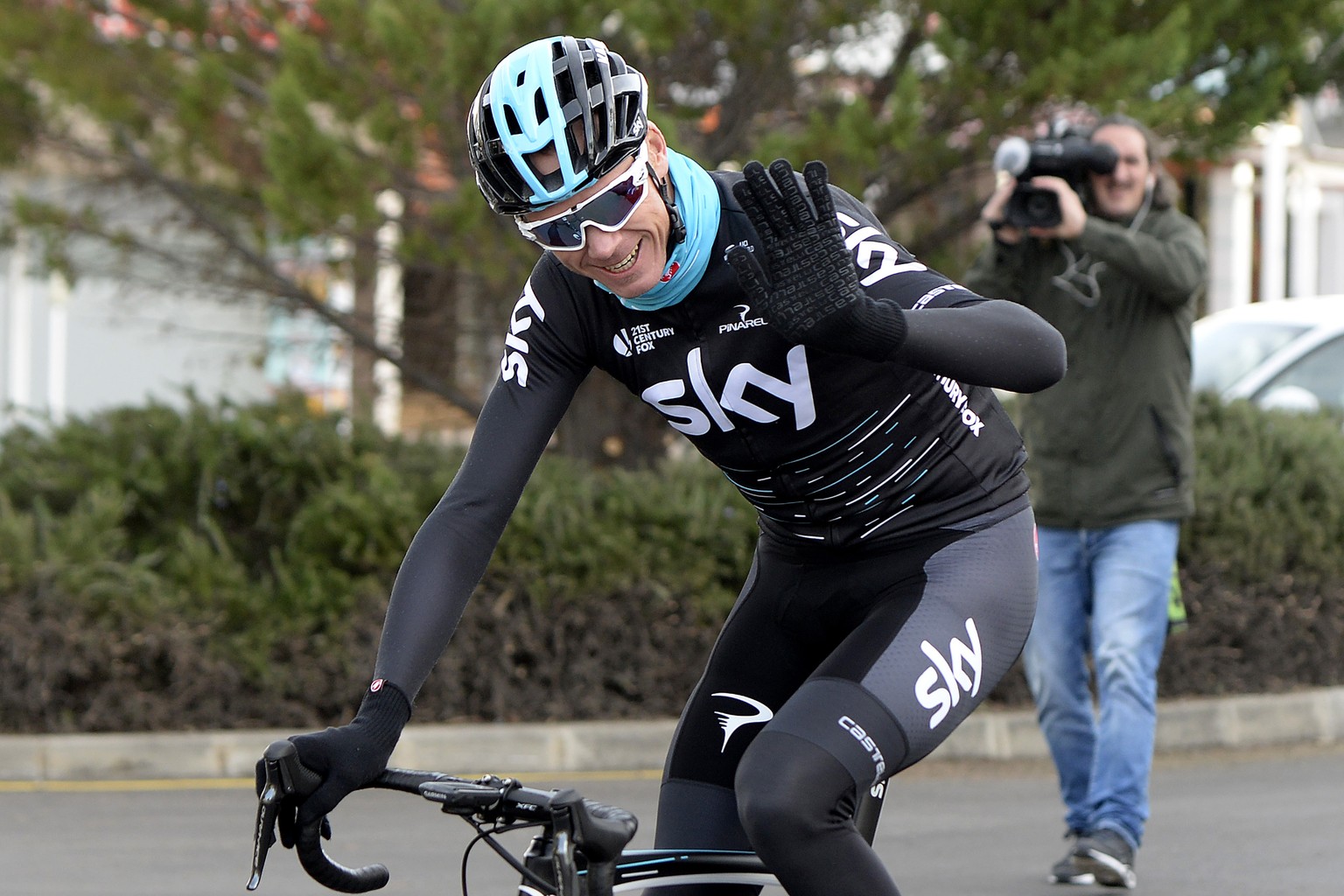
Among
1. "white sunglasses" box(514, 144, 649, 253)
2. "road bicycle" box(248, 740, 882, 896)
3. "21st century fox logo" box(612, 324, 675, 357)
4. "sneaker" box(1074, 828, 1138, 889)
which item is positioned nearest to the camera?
"road bicycle" box(248, 740, 882, 896)

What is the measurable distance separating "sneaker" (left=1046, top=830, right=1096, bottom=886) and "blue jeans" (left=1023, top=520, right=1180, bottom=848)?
0.10 metres

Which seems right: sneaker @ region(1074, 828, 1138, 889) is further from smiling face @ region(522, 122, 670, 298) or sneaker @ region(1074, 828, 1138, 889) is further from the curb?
smiling face @ region(522, 122, 670, 298)

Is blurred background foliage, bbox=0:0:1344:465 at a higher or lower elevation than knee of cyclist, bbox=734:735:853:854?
higher

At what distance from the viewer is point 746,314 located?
10.5ft

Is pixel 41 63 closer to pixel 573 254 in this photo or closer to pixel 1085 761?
pixel 1085 761

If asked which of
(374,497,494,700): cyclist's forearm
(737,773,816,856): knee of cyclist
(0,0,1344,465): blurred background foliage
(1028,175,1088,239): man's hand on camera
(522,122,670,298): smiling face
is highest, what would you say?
(0,0,1344,465): blurred background foliage

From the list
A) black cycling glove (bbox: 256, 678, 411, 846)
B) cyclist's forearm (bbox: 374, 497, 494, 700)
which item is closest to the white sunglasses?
cyclist's forearm (bbox: 374, 497, 494, 700)

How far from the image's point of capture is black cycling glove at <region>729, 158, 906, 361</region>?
2734 millimetres

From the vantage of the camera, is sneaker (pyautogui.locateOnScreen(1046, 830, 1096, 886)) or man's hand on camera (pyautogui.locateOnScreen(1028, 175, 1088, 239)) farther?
man's hand on camera (pyautogui.locateOnScreen(1028, 175, 1088, 239))

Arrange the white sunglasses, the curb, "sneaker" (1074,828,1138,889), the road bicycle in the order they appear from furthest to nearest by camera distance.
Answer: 1. the curb
2. "sneaker" (1074,828,1138,889)
3. the white sunglasses
4. the road bicycle

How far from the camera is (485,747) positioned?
26.1 ft

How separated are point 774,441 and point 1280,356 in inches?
323

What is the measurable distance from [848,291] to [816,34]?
657 centimetres

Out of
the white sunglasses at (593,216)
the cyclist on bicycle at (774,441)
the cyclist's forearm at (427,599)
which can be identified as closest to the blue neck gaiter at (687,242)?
the cyclist on bicycle at (774,441)
